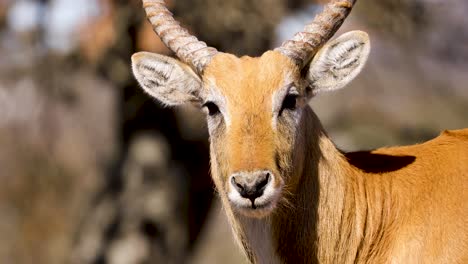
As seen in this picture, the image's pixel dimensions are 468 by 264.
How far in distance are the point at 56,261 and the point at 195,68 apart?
1759 centimetres

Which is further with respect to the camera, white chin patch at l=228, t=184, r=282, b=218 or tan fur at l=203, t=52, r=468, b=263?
tan fur at l=203, t=52, r=468, b=263

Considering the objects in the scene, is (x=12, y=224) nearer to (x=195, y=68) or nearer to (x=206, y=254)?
(x=206, y=254)

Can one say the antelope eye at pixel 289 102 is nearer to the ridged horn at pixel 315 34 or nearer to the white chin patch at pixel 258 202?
the ridged horn at pixel 315 34

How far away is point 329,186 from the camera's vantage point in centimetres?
909

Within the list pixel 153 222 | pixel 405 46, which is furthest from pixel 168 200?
pixel 405 46

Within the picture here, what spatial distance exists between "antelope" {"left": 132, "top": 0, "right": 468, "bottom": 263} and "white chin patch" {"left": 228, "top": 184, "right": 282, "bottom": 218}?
1 centimetres

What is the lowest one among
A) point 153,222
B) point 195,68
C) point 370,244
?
point 153,222

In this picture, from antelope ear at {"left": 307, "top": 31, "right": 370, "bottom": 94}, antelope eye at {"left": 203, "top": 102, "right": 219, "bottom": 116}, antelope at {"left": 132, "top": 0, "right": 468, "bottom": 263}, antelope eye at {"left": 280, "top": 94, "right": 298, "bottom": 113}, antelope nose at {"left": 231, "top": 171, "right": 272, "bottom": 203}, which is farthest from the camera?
antelope ear at {"left": 307, "top": 31, "right": 370, "bottom": 94}

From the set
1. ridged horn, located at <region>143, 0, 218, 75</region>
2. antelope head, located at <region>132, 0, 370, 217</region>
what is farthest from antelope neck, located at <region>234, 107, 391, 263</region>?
ridged horn, located at <region>143, 0, 218, 75</region>

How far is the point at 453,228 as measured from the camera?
8.57 m

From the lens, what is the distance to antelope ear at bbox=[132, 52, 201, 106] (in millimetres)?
9289

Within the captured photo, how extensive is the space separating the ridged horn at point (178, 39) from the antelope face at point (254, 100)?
8 cm

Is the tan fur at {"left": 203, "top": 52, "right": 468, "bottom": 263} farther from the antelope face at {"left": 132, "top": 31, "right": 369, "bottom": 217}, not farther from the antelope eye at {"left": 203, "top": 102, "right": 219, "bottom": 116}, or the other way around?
the antelope eye at {"left": 203, "top": 102, "right": 219, "bottom": 116}

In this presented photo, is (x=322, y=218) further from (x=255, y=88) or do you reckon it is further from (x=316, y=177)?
(x=255, y=88)
